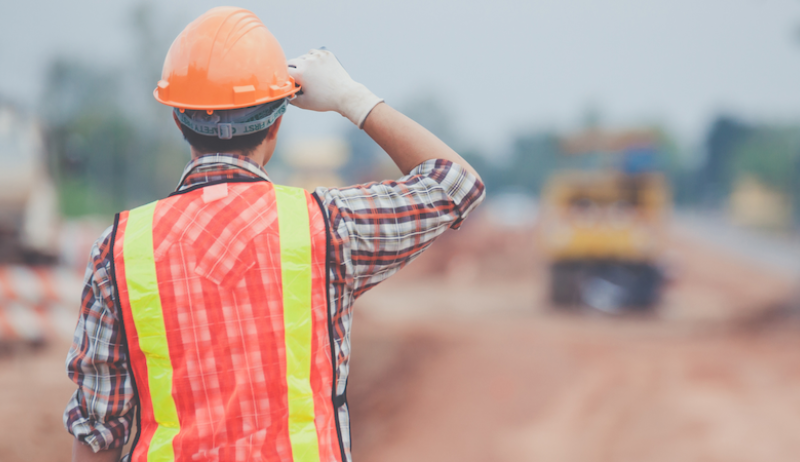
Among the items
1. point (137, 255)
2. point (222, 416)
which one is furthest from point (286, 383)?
point (137, 255)

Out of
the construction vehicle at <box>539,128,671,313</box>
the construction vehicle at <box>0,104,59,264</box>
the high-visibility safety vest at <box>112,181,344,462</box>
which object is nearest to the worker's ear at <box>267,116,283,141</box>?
the high-visibility safety vest at <box>112,181,344,462</box>

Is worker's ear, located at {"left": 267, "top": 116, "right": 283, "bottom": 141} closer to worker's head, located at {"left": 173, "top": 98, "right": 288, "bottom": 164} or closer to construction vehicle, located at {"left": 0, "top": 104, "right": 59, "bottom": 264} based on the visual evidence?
worker's head, located at {"left": 173, "top": 98, "right": 288, "bottom": 164}

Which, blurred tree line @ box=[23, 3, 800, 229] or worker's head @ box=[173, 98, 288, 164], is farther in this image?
blurred tree line @ box=[23, 3, 800, 229]

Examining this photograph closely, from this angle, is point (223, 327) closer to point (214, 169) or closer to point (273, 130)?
point (214, 169)

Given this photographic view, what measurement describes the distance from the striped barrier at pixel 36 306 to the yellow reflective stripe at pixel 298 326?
7.40m

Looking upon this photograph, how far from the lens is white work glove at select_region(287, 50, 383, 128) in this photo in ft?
5.05

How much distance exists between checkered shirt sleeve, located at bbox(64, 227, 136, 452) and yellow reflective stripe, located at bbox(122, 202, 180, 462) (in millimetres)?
46

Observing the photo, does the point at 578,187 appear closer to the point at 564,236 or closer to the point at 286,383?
the point at 564,236

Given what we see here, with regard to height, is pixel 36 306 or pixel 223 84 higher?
pixel 223 84

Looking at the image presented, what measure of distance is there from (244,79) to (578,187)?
11409mm

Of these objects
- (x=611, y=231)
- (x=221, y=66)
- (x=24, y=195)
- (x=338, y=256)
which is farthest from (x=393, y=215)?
(x=611, y=231)

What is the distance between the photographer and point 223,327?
126 centimetres

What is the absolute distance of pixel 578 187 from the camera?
1214 centimetres

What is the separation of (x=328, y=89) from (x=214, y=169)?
382 millimetres
